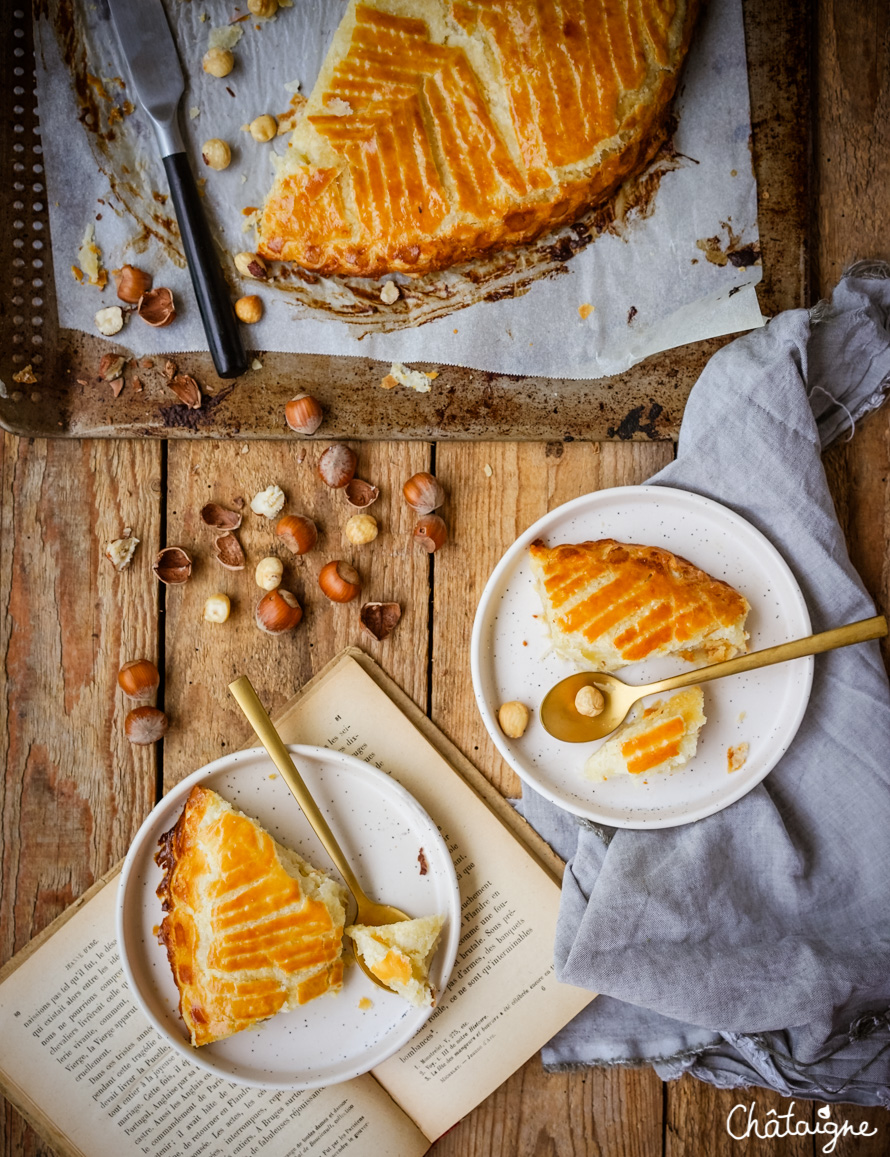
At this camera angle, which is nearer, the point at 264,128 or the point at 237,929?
the point at 237,929

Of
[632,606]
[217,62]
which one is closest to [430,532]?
[632,606]

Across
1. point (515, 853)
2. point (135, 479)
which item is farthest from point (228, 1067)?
point (135, 479)

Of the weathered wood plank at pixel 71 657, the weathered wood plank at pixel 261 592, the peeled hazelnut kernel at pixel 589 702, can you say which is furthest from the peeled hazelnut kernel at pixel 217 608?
the peeled hazelnut kernel at pixel 589 702

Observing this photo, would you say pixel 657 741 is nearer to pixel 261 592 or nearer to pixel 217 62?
pixel 261 592

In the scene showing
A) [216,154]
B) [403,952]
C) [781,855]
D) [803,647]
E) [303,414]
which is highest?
[216,154]

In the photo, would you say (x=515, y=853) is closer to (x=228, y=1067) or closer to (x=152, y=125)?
(x=228, y=1067)

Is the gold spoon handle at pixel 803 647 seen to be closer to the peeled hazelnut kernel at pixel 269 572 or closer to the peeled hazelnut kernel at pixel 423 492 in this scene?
the peeled hazelnut kernel at pixel 423 492
